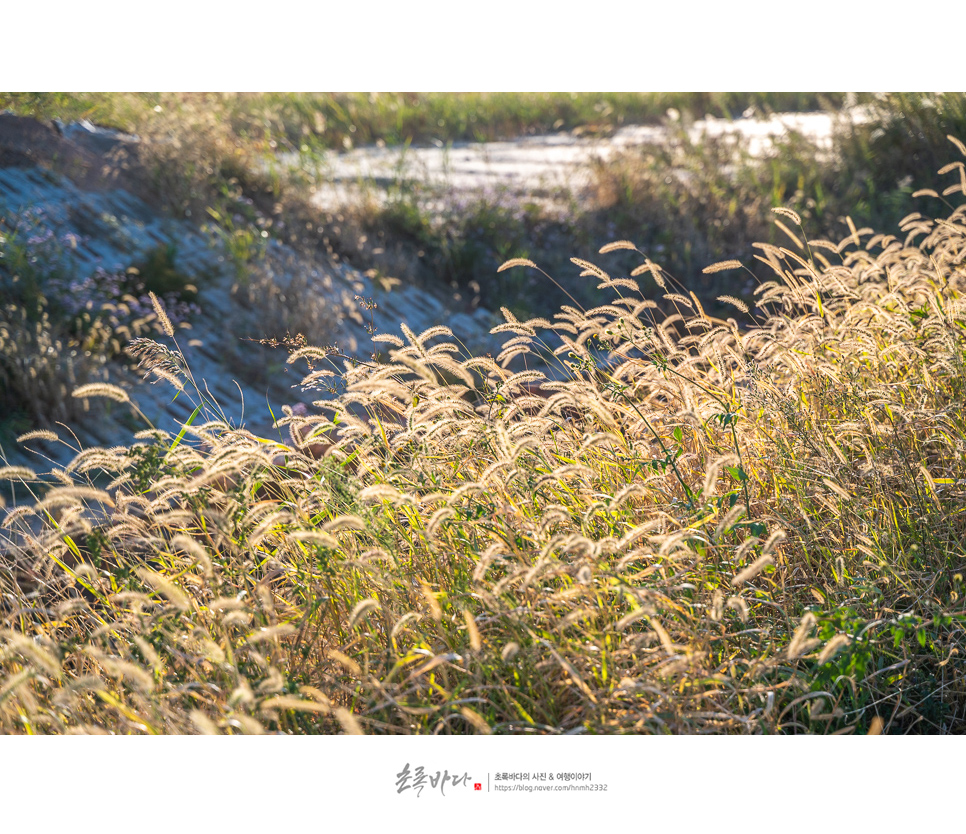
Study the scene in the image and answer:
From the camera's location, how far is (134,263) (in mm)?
5000

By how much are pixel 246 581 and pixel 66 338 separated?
319cm

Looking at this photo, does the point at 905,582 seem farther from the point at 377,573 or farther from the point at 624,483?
the point at 377,573

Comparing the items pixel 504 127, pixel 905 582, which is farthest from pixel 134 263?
pixel 504 127

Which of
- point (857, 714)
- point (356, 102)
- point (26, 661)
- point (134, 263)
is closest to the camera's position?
point (857, 714)

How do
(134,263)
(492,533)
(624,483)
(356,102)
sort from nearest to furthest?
(492,533) → (624,483) → (134,263) → (356,102)

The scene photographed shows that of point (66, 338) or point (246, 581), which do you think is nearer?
point (246, 581)
